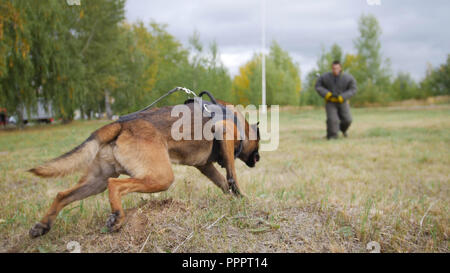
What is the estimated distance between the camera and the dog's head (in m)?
3.90

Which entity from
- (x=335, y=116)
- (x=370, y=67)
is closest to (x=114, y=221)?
(x=335, y=116)

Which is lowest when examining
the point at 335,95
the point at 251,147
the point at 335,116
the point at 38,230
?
the point at 38,230

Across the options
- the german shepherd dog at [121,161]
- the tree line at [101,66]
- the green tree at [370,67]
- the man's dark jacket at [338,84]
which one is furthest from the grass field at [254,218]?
the green tree at [370,67]

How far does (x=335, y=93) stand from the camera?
10.4 metres

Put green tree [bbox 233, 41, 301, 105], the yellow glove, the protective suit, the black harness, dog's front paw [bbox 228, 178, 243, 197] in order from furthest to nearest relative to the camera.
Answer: the protective suit → the yellow glove → green tree [bbox 233, 41, 301, 105] → dog's front paw [bbox 228, 178, 243, 197] → the black harness

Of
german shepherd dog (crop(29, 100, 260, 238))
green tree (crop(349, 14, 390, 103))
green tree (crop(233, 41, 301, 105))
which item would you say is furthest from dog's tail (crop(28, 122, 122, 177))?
green tree (crop(349, 14, 390, 103))

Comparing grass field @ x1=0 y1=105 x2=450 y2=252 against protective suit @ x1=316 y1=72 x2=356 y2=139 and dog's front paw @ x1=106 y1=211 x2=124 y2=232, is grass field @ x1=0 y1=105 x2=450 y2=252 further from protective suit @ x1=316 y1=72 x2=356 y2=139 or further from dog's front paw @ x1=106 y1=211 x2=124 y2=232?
protective suit @ x1=316 y1=72 x2=356 y2=139

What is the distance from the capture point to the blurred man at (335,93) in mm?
10227

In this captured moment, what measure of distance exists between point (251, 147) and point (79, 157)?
2.08 meters

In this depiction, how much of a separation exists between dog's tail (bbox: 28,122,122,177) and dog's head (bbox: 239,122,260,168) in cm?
168

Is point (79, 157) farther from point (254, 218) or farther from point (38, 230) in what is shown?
point (254, 218)

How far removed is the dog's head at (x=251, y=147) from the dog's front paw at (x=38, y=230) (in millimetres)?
2255

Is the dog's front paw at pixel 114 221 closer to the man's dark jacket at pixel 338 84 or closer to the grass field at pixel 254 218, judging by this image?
the grass field at pixel 254 218
